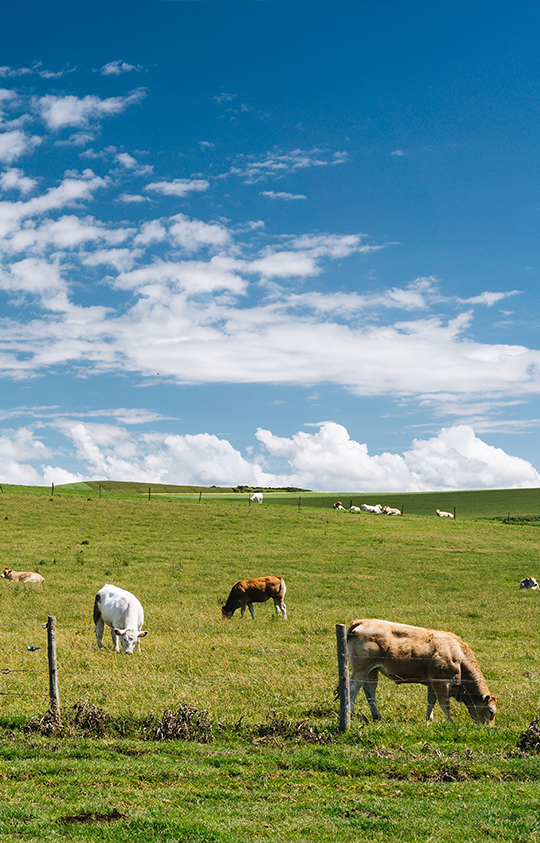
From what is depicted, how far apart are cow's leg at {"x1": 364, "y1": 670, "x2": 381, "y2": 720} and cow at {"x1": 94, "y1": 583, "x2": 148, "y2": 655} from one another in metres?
6.88

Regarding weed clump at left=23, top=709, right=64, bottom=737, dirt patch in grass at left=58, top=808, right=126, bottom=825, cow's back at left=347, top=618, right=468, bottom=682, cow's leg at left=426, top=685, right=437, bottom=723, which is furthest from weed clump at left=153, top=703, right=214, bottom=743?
cow's leg at left=426, top=685, right=437, bottom=723

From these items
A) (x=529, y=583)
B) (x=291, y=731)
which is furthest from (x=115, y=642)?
(x=529, y=583)

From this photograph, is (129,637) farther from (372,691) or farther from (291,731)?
(372,691)

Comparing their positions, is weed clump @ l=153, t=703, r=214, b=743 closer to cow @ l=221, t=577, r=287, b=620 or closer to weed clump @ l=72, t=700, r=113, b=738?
weed clump @ l=72, t=700, r=113, b=738

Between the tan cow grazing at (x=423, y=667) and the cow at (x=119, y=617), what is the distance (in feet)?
22.7

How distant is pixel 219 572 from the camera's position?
30594 millimetres

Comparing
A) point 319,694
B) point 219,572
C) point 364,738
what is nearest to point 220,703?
point 319,694

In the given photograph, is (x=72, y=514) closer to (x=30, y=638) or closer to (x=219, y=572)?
(x=219, y=572)

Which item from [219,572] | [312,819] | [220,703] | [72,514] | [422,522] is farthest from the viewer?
[422,522]

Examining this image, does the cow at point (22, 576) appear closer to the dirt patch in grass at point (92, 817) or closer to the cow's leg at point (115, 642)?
the cow's leg at point (115, 642)

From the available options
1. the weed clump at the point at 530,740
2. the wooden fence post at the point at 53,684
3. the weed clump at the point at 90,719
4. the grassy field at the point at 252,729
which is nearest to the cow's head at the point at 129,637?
the grassy field at the point at 252,729

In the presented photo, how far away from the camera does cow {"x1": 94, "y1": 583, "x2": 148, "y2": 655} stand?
16.3 m

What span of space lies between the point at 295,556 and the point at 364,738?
26.9 metres

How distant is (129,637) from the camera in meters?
16.3
